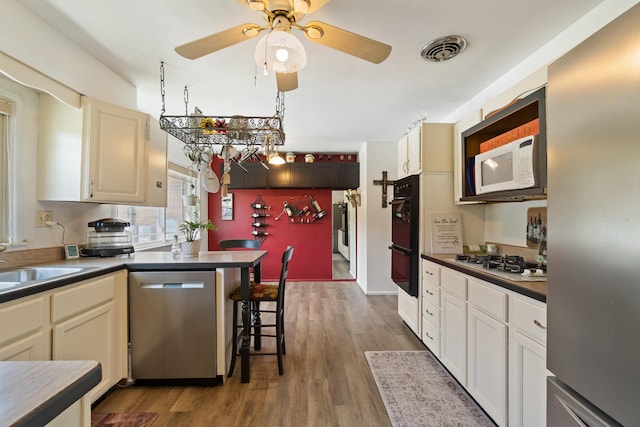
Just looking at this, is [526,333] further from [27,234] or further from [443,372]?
[27,234]

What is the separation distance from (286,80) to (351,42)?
444 mm

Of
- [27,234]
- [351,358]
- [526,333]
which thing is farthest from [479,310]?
[27,234]

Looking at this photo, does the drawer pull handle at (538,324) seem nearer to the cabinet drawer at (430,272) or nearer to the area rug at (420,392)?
the area rug at (420,392)

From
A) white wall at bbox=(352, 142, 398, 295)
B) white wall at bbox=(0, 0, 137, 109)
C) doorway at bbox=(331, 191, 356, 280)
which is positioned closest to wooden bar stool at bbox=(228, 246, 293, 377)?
white wall at bbox=(0, 0, 137, 109)

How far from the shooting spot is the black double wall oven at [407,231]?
265cm

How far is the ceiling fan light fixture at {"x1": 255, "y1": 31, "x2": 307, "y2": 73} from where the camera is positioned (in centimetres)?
127

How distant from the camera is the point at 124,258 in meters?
2.14

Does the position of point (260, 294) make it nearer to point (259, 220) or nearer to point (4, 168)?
point (4, 168)

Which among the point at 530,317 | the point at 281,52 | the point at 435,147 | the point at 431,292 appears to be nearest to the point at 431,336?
the point at 431,292

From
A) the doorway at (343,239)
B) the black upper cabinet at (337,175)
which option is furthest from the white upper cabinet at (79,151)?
the doorway at (343,239)

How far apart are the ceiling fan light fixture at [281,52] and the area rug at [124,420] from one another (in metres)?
2.21

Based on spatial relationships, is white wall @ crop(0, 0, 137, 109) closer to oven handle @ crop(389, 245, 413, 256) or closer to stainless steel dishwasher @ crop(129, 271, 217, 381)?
stainless steel dishwasher @ crop(129, 271, 217, 381)

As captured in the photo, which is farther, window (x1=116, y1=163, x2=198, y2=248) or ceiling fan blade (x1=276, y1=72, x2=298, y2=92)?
window (x1=116, y1=163, x2=198, y2=248)

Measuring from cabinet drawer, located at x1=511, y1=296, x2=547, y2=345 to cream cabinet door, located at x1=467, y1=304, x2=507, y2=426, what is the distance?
0.13 meters
